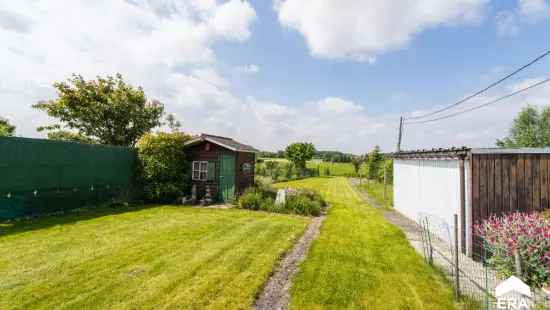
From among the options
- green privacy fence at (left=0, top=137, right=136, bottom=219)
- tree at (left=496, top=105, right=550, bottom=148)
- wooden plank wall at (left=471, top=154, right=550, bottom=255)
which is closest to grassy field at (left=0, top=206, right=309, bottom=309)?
green privacy fence at (left=0, top=137, right=136, bottom=219)

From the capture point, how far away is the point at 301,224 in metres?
8.86

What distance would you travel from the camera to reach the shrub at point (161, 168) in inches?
490

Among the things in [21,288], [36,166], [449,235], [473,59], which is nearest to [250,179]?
[36,166]

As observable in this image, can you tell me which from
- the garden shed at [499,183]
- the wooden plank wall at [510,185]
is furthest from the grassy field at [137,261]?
the wooden plank wall at [510,185]

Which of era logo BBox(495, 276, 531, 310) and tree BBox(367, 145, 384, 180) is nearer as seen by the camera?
era logo BBox(495, 276, 531, 310)

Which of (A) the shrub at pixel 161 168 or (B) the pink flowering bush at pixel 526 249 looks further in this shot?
(A) the shrub at pixel 161 168

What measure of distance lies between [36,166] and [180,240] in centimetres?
673

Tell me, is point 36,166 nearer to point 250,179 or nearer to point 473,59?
point 250,179

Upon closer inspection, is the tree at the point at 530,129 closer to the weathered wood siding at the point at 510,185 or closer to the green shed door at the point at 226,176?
the weathered wood siding at the point at 510,185

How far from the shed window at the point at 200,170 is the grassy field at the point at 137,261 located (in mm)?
4569

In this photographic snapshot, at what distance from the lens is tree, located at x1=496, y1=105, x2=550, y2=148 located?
34.1 metres

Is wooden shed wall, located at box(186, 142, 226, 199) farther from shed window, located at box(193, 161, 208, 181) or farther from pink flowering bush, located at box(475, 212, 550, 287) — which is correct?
pink flowering bush, located at box(475, 212, 550, 287)

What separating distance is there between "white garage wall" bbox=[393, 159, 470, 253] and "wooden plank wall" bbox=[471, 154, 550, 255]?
9.3 inches

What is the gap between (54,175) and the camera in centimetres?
949
